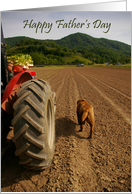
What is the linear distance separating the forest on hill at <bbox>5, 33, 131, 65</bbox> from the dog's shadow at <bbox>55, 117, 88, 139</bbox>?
58584 millimetres

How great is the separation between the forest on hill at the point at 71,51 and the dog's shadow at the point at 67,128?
5858cm

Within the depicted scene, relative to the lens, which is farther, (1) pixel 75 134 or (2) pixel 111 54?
(2) pixel 111 54

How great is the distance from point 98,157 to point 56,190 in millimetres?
1085

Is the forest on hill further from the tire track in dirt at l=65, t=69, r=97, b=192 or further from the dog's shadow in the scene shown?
the tire track in dirt at l=65, t=69, r=97, b=192

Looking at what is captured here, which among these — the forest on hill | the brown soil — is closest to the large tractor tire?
the brown soil

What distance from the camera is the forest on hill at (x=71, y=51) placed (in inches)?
2879

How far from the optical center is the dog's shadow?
11.2 feet

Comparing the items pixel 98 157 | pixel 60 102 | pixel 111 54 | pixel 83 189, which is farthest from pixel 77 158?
pixel 111 54

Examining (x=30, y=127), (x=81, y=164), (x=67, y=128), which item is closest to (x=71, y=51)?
(x=67, y=128)

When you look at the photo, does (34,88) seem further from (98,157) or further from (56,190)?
(98,157)

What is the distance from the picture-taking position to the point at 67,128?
3705 millimetres

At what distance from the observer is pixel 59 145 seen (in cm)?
296

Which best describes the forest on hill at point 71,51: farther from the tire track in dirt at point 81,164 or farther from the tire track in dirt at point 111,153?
the tire track in dirt at point 81,164

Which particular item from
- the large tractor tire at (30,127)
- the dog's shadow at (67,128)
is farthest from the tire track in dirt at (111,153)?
the large tractor tire at (30,127)
